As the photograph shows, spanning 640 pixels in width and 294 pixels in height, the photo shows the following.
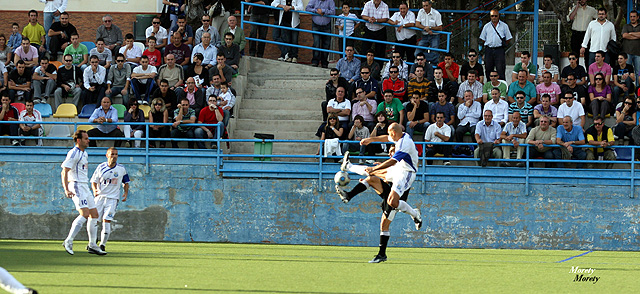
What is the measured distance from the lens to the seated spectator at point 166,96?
722 inches

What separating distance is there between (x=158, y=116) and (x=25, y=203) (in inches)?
133

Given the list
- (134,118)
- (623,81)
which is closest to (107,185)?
(134,118)

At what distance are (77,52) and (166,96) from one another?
10.7ft

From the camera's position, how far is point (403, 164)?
1199cm

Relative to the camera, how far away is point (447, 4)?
2991 centimetres

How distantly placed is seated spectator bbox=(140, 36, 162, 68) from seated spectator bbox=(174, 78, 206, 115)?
1978 millimetres

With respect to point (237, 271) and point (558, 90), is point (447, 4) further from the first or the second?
point (237, 271)

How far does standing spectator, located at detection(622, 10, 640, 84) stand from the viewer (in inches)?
772

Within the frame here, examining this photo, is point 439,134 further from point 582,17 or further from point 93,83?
point 93,83

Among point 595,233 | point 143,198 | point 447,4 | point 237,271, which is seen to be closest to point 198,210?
point 143,198

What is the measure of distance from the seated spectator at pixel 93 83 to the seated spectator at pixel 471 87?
8.16 metres

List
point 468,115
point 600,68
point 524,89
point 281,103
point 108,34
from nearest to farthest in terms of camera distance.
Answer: point 468,115, point 524,89, point 600,68, point 281,103, point 108,34

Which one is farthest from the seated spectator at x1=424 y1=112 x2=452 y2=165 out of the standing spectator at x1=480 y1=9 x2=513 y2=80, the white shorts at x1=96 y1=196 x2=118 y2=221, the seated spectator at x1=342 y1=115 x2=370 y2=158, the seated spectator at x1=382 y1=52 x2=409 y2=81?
the white shorts at x1=96 y1=196 x2=118 y2=221

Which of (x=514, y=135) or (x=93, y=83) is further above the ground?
(x=93, y=83)
